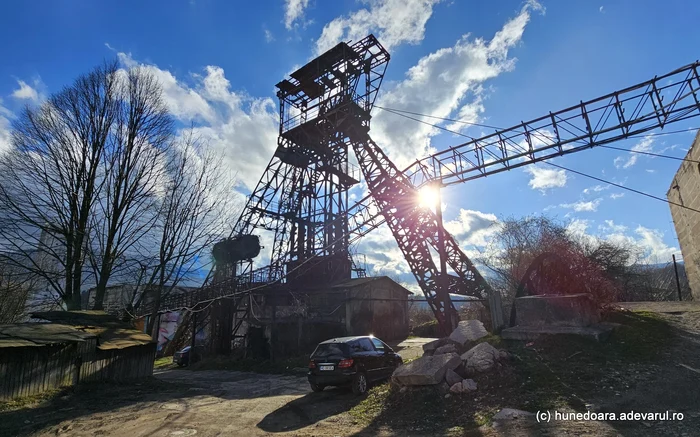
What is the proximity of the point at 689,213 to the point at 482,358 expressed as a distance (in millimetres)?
18647

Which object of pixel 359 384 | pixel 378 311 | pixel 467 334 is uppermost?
pixel 378 311

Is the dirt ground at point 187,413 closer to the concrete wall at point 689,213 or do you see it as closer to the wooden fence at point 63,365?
the wooden fence at point 63,365

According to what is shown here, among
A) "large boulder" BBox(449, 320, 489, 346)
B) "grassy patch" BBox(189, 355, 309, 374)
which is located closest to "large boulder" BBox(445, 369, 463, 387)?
"large boulder" BBox(449, 320, 489, 346)

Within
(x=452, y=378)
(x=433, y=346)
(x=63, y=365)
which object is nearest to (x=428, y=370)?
(x=452, y=378)

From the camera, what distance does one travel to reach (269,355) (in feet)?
71.2

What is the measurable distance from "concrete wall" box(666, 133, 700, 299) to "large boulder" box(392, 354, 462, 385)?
1626 cm

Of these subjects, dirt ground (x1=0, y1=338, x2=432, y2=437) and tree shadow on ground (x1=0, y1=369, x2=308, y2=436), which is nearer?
dirt ground (x1=0, y1=338, x2=432, y2=437)

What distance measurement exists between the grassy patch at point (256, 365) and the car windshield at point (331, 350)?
6960mm

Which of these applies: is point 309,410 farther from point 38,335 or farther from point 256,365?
point 256,365

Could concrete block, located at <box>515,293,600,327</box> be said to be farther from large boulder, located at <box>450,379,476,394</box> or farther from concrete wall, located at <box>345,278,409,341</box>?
concrete wall, located at <box>345,278,409,341</box>

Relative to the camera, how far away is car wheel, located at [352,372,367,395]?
10.1 meters

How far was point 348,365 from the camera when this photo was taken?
10180mm

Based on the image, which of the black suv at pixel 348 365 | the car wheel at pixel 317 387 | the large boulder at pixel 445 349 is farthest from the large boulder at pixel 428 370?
the car wheel at pixel 317 387

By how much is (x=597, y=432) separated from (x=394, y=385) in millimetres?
4573
